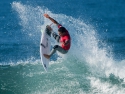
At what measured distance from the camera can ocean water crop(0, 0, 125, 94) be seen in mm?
20719

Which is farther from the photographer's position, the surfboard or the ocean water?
the ocean water

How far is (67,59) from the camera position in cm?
2500

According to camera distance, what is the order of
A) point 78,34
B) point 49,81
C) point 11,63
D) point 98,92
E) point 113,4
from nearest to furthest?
point 98,92 < point 49,81 < point 11,63 < point 78,34 < point 113,4

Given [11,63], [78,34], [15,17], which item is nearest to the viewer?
[11,63]

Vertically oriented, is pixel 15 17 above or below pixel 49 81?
above

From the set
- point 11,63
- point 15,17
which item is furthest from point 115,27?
point 11,63

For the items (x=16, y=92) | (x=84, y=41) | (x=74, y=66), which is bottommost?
(x=16, y=92)

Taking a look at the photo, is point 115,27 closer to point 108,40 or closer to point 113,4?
point 108,40

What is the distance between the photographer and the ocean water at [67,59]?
20.7 m

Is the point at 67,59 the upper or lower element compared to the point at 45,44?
lower

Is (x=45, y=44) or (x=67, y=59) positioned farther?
(x=67, y=59)

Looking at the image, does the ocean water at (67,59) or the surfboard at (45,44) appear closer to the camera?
the surfboard at (45,44)

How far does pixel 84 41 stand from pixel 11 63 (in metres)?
5.98

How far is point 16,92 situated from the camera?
2048cm
